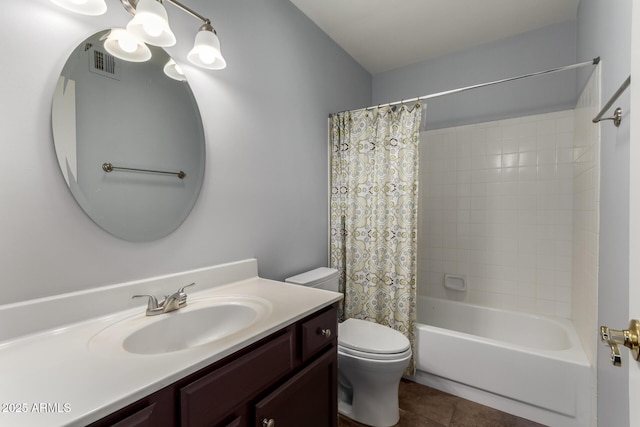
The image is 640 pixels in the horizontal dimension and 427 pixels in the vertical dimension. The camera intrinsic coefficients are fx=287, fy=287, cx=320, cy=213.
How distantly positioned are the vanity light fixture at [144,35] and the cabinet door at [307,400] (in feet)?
4.29

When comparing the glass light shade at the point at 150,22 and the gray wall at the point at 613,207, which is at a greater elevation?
the glass light shade at the point at 150,22

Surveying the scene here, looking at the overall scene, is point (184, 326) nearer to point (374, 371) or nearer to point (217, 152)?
point (217, 152)

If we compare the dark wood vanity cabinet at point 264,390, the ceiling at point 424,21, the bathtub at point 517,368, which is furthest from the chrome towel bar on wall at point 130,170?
the bathtub at point 517,368

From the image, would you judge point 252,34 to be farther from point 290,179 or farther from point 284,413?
point 284,413

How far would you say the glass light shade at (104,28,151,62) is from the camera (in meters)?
1.06

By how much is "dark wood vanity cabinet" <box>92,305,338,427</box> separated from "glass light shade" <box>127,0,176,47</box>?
1.12 metres

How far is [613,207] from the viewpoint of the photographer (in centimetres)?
114

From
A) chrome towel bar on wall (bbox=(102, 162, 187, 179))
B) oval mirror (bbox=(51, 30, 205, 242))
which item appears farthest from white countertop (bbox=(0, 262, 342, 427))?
chrome towel bar on wall (bbox=(102, 162, 187, 179))

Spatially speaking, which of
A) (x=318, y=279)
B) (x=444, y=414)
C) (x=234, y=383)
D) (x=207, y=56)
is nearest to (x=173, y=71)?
(x=207, y=56)

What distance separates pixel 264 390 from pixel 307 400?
0.87 ft

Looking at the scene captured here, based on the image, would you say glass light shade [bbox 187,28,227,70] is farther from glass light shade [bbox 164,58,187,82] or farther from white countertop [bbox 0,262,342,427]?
white countertop [bbox 0,262,342,427]

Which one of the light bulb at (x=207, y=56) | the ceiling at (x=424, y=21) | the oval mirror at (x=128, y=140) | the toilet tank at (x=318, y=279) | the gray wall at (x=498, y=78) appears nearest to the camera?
the oval mirror at (x=128, y=140)

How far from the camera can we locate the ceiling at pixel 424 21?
1.91 meters

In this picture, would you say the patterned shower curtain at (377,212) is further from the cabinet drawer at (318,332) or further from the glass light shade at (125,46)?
the glass light shade at (125,46)
